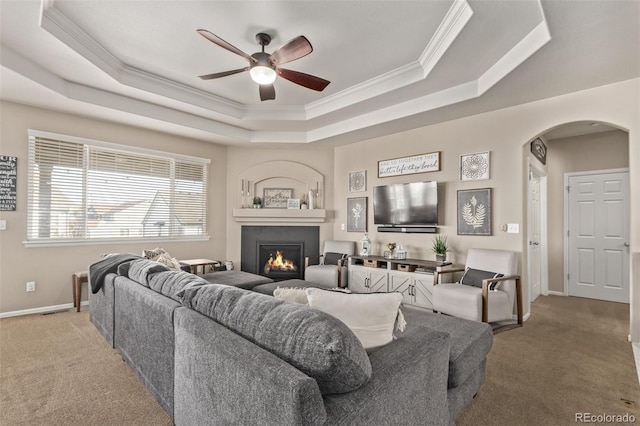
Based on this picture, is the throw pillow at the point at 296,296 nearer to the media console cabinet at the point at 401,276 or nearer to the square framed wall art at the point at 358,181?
the media console cabinet at the point at 401,276

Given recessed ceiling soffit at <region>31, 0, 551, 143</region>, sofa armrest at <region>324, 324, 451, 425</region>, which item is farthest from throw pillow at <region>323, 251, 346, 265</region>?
sofa armrest at <region>324, 324, 451, 425</region>

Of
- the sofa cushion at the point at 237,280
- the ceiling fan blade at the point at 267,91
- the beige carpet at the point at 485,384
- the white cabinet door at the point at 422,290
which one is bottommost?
the beige carpet at the point at 485,384

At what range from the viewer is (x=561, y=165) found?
17.2ft

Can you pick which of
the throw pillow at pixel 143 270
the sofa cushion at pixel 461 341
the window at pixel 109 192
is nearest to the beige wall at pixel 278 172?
the window at pixel 109 192

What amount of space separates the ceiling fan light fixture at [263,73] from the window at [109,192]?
9.42 feet

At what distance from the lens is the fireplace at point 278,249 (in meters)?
5.93

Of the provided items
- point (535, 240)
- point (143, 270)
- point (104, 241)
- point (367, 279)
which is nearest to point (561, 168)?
point (535, 240)

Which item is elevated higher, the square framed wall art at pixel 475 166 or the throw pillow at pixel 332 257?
the square framed wall art at pixel 475 166

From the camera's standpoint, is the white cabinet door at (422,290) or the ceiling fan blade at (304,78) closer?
the ceiling fan blade at (304,78)

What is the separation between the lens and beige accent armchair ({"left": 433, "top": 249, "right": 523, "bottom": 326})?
332 cm

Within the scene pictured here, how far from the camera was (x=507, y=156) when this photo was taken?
395 cm

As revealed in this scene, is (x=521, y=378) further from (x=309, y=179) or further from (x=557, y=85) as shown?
(x=309, y=179)

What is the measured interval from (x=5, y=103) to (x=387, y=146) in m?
5.10

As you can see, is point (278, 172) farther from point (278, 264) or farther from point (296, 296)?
point (296, 296)
